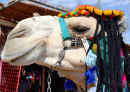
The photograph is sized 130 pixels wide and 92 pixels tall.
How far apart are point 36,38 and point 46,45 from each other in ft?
0.39

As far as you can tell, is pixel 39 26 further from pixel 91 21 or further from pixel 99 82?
pixel 99 82

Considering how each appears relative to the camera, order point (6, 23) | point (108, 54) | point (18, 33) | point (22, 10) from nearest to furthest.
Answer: point (18, 33)
point (108, 54)
point (22, 10)
point (6, 23)

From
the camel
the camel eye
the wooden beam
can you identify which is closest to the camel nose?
the camel

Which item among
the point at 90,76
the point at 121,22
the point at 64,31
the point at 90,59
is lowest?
the point at 90,76

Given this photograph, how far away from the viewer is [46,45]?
54.6 inches

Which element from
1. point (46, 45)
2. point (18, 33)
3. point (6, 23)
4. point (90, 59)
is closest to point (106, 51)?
point (90, 59)

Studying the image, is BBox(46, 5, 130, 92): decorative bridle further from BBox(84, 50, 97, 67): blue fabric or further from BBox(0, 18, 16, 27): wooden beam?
BBox(0, 18, 16, 27): wooden beam

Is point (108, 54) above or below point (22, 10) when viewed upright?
below

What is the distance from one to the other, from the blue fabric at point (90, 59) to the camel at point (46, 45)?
0.06 metres

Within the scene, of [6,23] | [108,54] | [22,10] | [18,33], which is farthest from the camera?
[6,23]

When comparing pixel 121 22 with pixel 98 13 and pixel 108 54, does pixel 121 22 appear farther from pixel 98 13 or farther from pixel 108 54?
pixel 108 54

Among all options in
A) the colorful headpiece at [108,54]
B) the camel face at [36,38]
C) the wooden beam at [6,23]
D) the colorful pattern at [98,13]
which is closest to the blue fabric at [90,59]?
the colorful headpiece at [108,54]

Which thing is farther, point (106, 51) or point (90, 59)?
point (106, 51)

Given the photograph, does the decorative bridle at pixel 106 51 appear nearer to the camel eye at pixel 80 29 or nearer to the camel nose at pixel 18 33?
the camel eye at pixel 80 29
